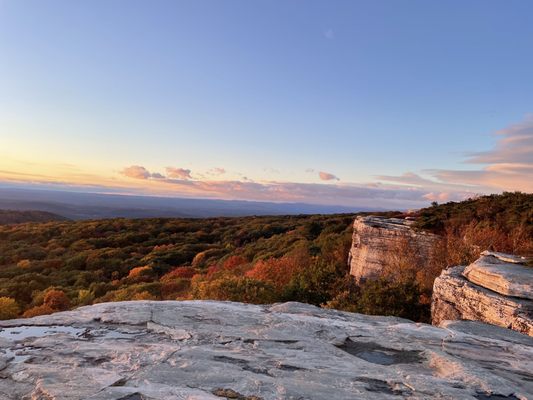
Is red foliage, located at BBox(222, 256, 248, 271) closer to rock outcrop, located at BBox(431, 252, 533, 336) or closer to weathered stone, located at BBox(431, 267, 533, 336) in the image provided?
weathered stone, located at BBox(431, 267, 533, 336)

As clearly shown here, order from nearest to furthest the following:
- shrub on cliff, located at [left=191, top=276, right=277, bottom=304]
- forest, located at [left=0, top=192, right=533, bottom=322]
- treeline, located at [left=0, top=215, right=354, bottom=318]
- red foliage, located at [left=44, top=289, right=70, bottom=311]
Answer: shrub on cliff, located at [left=191, top=276, right=277, bottom=304], forest, located at [left=0, top=192, right=533, bottom=322], treeline, located at [left=0, top=215, right=354, bottom=318], red foliage, located at [left=44, top=289, right=70, bottom=311]

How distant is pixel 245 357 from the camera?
5410mm

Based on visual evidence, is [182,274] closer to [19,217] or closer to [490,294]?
[490,294]

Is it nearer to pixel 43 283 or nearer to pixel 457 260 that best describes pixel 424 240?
pixel 457 260

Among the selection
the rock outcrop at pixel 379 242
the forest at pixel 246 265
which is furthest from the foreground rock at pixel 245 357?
the rock outcrop at pixel 379 242

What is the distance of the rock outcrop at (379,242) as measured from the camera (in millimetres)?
19047

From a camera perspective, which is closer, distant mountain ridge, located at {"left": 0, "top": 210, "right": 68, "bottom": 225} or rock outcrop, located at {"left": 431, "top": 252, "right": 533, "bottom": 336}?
rock outcrop, located at {"left": 431, "top": 252, "right": 533, "bottom": 336}

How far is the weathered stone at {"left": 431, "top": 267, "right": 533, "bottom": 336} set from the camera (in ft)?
29.3

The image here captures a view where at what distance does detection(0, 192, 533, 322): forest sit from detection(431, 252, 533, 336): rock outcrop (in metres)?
2.23

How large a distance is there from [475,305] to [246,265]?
17.9 metres

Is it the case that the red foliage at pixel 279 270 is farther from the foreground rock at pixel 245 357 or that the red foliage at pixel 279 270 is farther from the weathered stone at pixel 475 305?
the foreground rock at pixel 245 357

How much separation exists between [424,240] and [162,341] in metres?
15.6

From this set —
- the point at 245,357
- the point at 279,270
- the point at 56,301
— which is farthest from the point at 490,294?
the point at 56,301

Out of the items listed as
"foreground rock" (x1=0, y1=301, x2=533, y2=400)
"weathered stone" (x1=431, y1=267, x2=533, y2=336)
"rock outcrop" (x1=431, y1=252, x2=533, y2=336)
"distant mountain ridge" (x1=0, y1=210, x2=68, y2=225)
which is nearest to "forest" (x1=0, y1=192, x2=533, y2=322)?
"weathered stone" (x1=431, y1=267, x2=533, y2=336)
